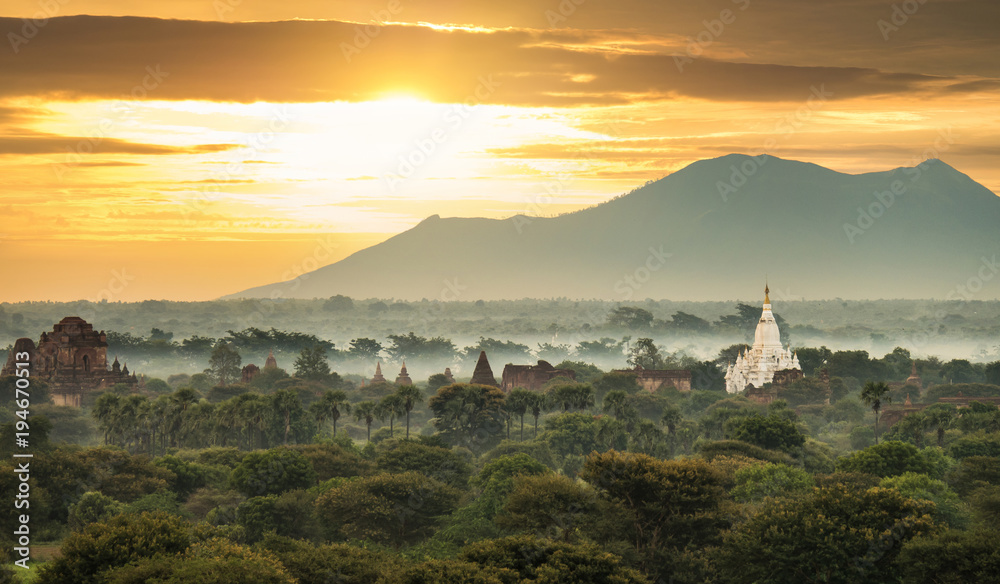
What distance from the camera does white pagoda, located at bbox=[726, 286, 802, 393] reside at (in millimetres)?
138000

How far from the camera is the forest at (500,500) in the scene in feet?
125

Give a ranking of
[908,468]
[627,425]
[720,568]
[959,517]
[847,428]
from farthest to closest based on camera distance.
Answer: [847,428] < [627,425] < [908,468] < [959,517] < [720,568]

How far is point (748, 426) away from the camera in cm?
7494

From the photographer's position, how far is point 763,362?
13888 centimetres

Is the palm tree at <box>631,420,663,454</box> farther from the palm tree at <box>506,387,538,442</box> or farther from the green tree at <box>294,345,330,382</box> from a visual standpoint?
the green tree at <box>294,345,330,382</box>

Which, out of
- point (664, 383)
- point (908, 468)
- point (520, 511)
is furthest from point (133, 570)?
point (664, 383)

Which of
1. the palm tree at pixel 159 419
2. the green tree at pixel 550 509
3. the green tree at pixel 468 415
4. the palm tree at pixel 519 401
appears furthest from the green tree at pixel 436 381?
the green tree at pixel 550 509

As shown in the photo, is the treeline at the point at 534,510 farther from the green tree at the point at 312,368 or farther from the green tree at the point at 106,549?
the green tree at the point at 312,368

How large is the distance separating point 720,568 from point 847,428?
7325cm

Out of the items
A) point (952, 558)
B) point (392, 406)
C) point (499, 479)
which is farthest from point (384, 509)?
point (392, 406)

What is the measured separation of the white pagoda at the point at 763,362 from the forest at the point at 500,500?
36.2 metres

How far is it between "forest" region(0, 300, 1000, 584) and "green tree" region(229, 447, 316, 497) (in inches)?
4.4

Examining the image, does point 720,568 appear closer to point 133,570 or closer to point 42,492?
point 133,570

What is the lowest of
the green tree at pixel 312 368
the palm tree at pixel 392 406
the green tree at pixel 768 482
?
the green tree at pixel 768 482
